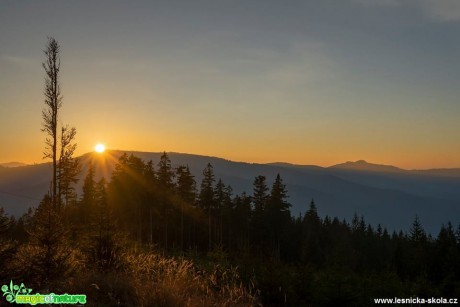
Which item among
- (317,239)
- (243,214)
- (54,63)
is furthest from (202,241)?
(54,63)

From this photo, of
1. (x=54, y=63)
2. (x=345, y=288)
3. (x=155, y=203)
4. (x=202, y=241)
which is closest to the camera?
(x=345, y=288)

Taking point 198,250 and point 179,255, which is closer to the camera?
point 179,255

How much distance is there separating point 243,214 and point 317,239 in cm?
1389

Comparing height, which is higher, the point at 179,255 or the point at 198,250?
the point at 179,255

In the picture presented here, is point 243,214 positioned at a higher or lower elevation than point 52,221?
lower

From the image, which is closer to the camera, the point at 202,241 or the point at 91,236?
the point at 91,236

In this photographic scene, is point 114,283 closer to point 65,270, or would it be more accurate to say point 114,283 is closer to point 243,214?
point 65,270

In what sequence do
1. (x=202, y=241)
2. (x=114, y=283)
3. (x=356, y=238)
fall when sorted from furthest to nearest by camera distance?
(x=356, y=238), (x=202, y=241), (x=114, y=283)

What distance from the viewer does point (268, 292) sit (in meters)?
11.8

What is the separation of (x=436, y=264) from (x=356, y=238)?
27.6 m

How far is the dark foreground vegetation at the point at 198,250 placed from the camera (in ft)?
30.6

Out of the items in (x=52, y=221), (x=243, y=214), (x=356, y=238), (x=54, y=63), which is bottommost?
(x=356, y=238)

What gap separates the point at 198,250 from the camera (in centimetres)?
6022

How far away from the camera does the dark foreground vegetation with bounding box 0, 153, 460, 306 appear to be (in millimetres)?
9336
